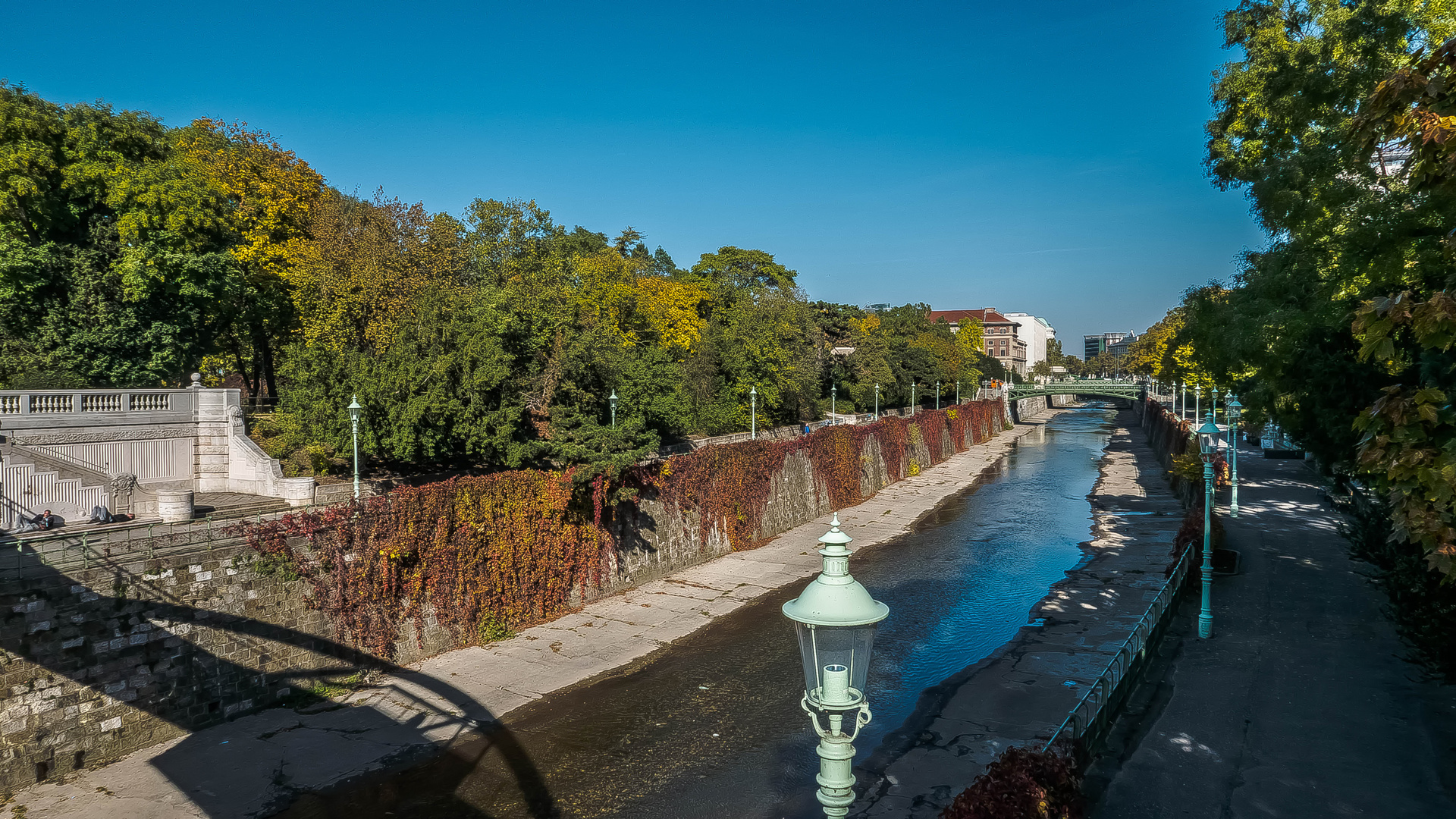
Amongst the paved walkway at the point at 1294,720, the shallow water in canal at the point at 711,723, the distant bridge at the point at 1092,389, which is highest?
the distant bridge at the point at 1092,389

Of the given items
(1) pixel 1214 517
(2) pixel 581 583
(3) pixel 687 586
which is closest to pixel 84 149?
(2) pixel 581 583

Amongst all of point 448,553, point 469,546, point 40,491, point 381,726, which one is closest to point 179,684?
point 381,726

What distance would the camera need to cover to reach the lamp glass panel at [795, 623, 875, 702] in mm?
4914

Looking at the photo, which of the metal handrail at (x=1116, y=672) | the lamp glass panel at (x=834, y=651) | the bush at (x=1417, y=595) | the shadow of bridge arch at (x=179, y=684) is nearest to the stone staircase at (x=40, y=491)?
the shadow of bridge arch at (x=179, y=684)

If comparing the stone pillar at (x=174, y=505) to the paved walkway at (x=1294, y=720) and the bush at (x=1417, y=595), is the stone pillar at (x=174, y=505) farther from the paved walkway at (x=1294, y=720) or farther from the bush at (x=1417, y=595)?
the bush at (x=1417, y=595)

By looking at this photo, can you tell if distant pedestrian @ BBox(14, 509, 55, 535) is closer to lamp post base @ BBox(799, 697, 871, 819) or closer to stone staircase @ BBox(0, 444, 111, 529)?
stone staircase @ BBox(0, 444, 111, 529)

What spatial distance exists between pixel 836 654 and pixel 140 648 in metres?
13.0

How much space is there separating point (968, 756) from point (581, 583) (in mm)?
11843

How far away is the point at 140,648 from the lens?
12.6 meters

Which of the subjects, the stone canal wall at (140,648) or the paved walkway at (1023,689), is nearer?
the stone canal wall at (140,648)

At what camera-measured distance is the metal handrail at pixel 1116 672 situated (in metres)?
9.37

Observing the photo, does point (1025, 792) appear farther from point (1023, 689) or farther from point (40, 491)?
point (40, 491)

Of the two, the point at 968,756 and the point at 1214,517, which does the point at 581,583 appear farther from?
the point at 1214,517

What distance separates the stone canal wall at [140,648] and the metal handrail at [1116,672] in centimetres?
1326
